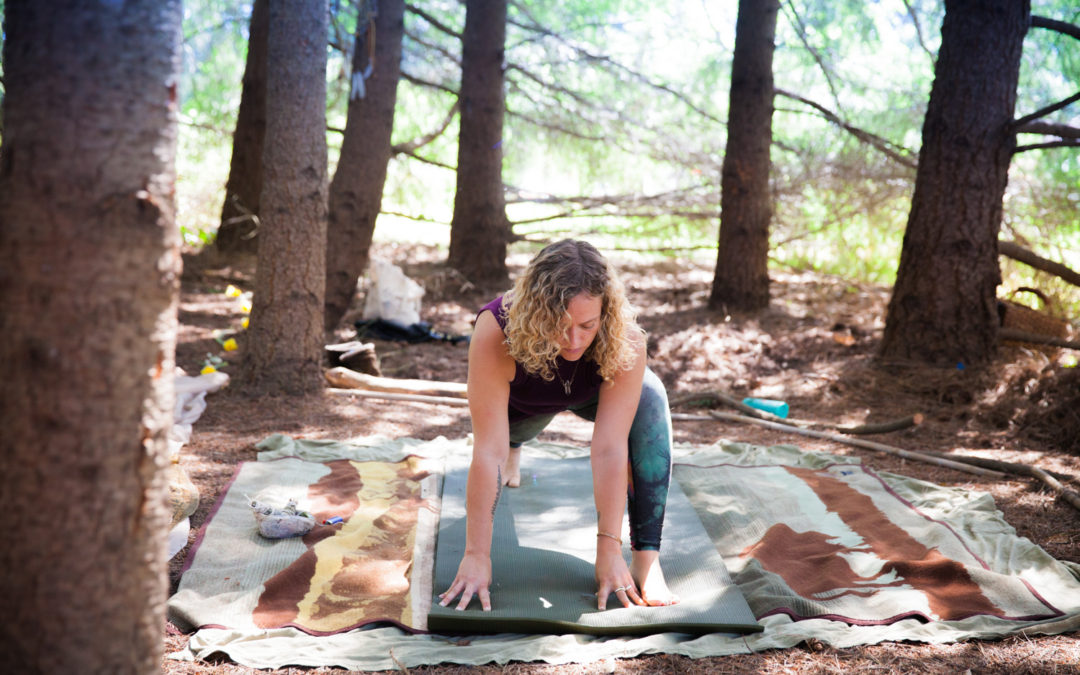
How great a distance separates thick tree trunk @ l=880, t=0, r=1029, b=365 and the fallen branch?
4.64ft

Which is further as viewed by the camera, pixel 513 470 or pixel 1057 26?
pixel 1057 26

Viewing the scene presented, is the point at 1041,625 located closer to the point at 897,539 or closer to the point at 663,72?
the point at 897,539

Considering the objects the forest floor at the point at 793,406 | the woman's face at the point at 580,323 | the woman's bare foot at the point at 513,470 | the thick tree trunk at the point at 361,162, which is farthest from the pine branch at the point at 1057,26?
the thick tree trunk at the point at 361,162

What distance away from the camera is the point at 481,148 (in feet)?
25.5

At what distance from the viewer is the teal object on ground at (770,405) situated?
4605mm

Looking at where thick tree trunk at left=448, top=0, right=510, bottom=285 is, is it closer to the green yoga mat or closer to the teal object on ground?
the teal object on ground

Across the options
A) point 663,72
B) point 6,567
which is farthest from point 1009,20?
point 6,567

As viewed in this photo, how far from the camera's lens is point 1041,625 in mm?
2121

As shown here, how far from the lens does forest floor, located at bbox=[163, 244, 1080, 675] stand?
2014mm

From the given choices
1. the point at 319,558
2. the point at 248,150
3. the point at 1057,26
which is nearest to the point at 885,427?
the point at 1057,26

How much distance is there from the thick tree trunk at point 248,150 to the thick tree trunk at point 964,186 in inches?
230

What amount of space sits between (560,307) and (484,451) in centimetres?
47

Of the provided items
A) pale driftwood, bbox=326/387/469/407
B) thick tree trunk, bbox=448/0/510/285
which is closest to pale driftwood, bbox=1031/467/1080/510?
pale driftwood, bbox=326/387/469/407

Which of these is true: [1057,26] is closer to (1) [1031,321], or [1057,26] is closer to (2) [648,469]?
(1) [1031,321]
